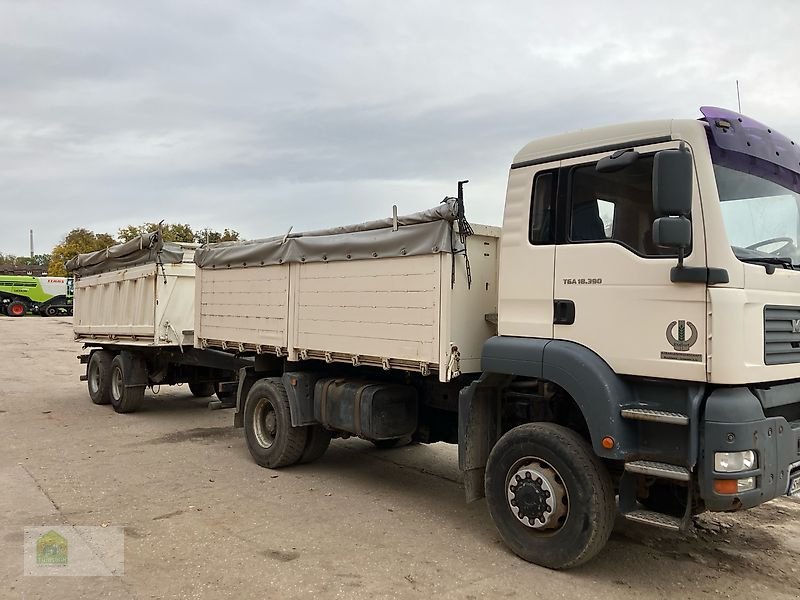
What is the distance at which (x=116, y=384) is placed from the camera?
11602 millimetres

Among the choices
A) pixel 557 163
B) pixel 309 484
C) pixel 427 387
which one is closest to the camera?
pixel 557 163

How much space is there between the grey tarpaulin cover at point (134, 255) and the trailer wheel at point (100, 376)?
1.63m

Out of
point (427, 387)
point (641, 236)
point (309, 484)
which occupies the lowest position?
point (309, 484)

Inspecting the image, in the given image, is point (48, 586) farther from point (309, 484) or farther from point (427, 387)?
point (427, 387)

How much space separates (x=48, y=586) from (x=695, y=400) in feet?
14.1

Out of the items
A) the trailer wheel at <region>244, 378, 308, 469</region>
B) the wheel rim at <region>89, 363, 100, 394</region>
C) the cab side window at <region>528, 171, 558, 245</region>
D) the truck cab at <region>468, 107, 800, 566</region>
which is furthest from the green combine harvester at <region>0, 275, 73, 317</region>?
the truck cab at <region>468, 107, 800, 566</region>

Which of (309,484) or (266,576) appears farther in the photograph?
(309,484)

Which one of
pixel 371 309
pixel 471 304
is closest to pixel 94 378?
pixel 371 309

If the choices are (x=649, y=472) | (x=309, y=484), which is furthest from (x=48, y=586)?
(x=649, y=472)

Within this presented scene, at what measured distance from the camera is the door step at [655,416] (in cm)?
397

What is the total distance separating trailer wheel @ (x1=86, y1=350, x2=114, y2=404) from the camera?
11906 mm

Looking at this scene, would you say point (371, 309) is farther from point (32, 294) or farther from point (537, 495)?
point (32, 294)

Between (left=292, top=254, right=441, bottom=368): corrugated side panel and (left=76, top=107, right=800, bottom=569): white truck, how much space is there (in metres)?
0.03

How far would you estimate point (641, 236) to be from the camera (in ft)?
14.1
